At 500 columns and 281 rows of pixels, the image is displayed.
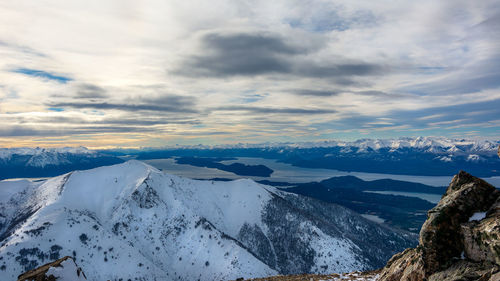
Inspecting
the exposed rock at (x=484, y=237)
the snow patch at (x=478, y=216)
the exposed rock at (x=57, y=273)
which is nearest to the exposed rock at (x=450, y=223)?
the snow patch at (x=478, y=216)

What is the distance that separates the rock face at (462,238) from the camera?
50.8 ft

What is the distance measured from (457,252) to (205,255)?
180089 millimetres

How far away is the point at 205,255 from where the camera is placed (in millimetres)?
176250

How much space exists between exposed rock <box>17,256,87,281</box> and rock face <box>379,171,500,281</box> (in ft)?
90.5

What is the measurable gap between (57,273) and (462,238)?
3101cm

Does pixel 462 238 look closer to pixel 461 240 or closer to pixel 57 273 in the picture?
pixel 461 240

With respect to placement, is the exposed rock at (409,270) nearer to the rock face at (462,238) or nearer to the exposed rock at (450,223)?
the rock face at (462,238)

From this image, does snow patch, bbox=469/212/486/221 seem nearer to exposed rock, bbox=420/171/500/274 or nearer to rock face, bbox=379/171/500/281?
rock face, bbox=379/171/500/281

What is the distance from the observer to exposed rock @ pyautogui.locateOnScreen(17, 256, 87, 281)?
2058cm

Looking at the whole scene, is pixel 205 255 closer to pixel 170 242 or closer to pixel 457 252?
pixel 170 242

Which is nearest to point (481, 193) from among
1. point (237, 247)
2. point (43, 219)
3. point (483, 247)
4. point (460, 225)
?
point (460, 225)

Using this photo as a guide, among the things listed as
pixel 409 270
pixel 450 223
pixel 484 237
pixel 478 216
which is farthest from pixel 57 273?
pixel 478 216

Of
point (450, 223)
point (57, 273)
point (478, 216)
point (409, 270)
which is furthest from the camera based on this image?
point (57, 273)

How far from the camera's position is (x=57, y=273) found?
21078mm
